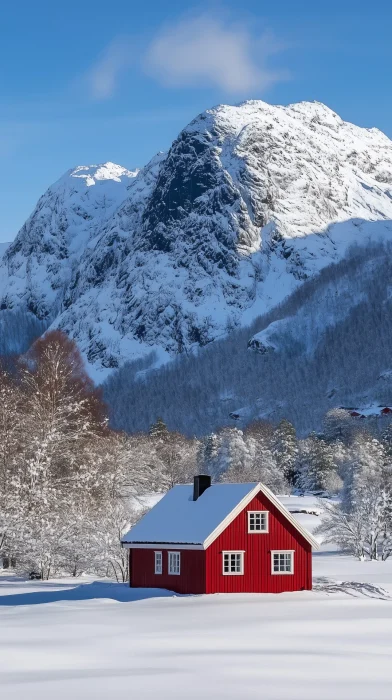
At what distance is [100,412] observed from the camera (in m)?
59.6

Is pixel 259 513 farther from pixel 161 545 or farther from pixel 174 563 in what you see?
pixel 161 545

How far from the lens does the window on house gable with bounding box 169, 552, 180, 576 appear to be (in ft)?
156

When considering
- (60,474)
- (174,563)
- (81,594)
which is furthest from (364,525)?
(81,594)

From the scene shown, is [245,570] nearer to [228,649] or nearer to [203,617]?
[203,617]

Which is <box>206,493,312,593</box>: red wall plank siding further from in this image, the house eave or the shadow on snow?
the shadow on snow

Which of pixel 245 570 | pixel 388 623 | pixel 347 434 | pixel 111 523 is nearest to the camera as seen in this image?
pixel 388 623

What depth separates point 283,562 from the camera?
158ft

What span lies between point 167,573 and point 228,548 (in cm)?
311

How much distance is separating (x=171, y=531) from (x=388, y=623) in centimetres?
1565

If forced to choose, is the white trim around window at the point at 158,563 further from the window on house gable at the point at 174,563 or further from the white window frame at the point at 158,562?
the window on house gable at the point at 174,563

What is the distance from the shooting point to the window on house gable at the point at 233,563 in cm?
4651

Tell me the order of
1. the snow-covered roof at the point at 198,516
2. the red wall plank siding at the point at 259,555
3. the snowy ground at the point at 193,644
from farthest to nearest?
the snow-covered roof at the point at 198,516 → the red wall plank siding at the point at 259,555 → the snowy ground at the point at 193,644

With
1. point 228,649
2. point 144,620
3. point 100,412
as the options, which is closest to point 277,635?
point 228,649

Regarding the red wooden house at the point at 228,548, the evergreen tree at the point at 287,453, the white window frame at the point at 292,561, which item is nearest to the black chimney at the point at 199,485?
the red wooden house at the point at 228,548
